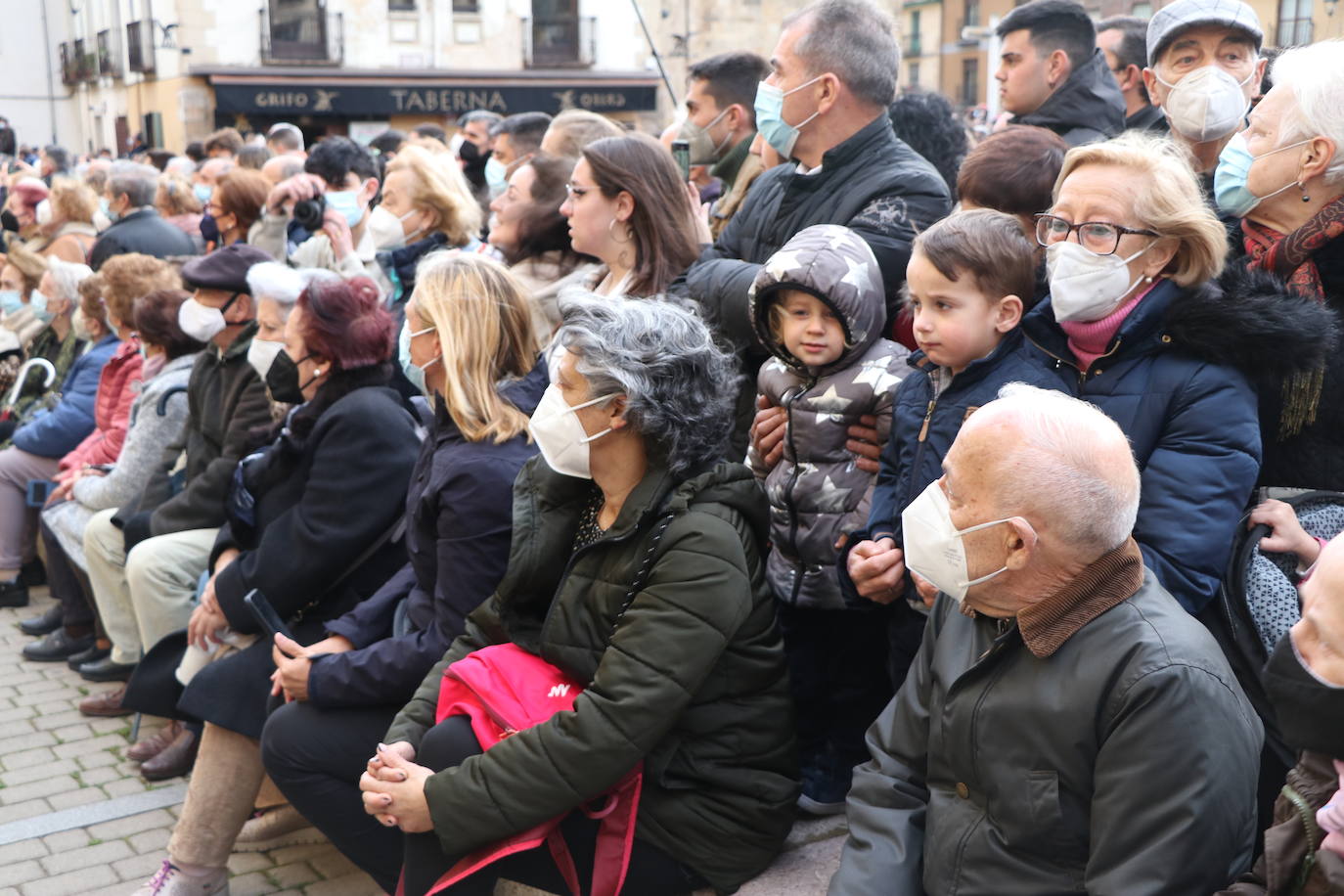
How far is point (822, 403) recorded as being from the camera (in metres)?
3.21

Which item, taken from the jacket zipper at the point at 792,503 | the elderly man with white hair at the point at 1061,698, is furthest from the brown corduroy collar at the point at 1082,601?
the jacket zipper at the point at 792,503

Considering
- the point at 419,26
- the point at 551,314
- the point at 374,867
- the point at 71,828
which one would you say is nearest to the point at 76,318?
the point at 71,828

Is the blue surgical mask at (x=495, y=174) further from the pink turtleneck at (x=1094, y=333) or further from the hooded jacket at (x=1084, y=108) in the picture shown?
the pink turtleneck at (x=1094, y=333)

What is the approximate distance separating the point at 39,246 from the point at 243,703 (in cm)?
666

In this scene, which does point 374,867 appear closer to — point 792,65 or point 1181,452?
point 1181,452

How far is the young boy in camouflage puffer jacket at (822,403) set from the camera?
10.4ft

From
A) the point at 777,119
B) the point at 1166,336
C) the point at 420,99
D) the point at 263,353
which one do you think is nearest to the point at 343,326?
the point at 263,353

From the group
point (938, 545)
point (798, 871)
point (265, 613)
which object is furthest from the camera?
point (265, 613)

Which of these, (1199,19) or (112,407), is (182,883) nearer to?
(112,407)

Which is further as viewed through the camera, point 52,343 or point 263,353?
point 52,343

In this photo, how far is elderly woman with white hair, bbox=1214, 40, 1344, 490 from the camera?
2.78 m

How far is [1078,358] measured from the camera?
2.86 meters

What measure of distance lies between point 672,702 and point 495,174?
5.79 meters

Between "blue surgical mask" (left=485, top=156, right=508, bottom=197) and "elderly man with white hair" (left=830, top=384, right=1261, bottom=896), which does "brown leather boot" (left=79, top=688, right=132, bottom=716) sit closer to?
"blue surgical mask" (left=485, top=156, right=508, bottom=197)
